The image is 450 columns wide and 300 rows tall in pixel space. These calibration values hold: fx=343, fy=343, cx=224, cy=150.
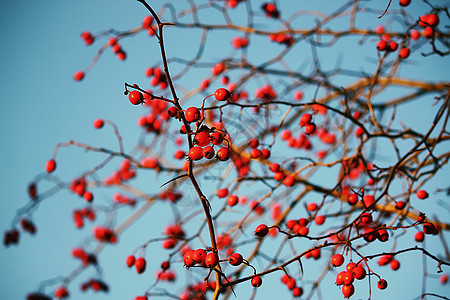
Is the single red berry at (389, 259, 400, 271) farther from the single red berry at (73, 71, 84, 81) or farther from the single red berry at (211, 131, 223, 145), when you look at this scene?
the single red berry at (73, 71, 84, 81)

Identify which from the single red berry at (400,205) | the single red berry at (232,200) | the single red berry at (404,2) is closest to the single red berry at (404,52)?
the single red berry at (404,2)

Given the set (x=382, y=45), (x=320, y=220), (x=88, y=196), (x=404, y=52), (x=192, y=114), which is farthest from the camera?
(x=88, y=196)

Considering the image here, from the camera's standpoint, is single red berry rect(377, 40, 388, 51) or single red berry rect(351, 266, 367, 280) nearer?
single red berry rect(351, 266, 367, 280)

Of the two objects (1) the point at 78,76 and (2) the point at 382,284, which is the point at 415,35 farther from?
(1) the point at 78,76

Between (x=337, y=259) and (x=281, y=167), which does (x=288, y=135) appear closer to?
(x=281, y=167)

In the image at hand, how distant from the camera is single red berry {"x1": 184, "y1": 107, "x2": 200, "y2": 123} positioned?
3.97 feet

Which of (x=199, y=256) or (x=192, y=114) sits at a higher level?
(x=192, y=114)

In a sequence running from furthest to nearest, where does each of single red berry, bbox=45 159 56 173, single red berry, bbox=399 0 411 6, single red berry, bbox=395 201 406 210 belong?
single red berry, bbox=45 159 56 173
single red berry, bbox=399 0 411 6
single red berry, bbox=395 201 406 210

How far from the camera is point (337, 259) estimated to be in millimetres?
1513

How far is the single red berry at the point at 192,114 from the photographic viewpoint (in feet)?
3.97

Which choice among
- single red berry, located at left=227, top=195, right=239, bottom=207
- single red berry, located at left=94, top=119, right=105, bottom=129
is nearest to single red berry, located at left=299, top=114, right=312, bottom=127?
single red berry, located at left=227, top=195, right=239, bottom=207

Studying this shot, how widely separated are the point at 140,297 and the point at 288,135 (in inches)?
71.7

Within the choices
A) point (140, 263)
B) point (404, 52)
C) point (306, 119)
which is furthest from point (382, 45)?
point (140, 263)

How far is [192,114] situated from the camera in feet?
3.98
